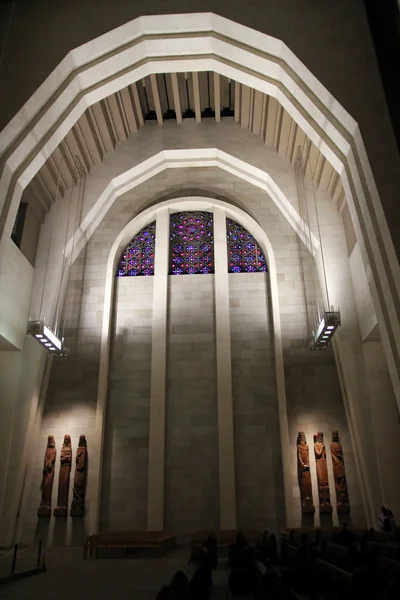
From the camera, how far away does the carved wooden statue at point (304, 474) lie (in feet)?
28.8

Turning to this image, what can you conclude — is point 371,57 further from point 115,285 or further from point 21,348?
point 21,348

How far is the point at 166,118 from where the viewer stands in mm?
12070

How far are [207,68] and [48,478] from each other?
29.4ft

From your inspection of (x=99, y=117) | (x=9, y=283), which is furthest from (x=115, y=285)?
(x=99, y=117)

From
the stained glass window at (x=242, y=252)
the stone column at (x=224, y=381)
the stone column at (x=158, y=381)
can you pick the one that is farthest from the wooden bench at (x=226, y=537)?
the stained glass window at (x=242, y=252)

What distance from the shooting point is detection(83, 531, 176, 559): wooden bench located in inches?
276

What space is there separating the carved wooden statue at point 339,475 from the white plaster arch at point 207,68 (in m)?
3.44

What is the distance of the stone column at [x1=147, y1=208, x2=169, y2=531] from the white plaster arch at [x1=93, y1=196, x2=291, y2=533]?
1.82ft

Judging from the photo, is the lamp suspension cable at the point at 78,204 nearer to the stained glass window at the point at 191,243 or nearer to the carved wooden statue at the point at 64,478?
the stained glass window at the point at 191,243

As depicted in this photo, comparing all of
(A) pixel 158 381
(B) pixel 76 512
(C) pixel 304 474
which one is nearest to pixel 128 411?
(A) pixel 158 381

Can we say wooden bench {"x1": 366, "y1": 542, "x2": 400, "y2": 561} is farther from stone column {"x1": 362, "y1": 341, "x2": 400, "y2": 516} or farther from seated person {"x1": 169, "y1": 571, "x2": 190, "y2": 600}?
stone column {"x1": 362, "y1": 341, "x2": 400, "y2": 516}

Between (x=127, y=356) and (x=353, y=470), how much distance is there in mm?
5522

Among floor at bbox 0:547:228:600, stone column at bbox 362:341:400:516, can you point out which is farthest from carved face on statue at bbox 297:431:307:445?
floor at bbox 0:547:228:600

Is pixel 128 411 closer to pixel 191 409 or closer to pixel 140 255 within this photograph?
pixel 191 409
